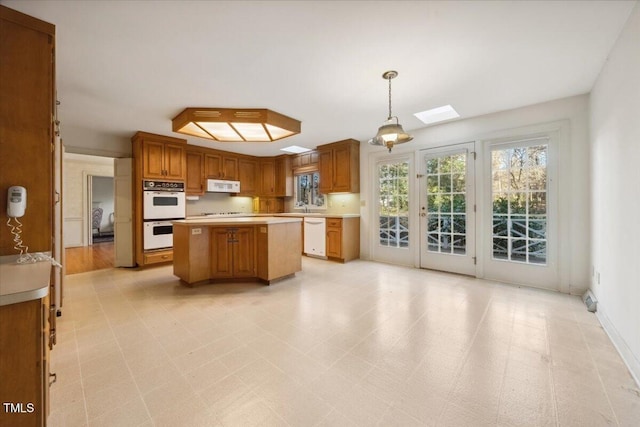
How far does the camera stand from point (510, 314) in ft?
8.44

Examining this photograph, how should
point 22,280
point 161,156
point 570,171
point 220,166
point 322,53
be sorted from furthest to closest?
point 220,166
point 161,156
point 570,171
point 322,53
point 22,280

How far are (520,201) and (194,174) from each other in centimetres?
585

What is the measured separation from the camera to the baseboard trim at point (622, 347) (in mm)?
1639

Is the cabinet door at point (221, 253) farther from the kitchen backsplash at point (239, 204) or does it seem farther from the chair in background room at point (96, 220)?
the chair in background room at point (96, 220)

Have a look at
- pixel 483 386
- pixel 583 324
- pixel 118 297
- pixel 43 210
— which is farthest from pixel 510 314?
pixel 118 297

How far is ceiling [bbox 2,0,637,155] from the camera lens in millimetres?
1739

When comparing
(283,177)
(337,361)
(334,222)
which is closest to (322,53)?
(337,361)

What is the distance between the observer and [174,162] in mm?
4891

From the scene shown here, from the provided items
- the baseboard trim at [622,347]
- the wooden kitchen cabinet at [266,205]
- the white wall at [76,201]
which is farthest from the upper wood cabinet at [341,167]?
the white wall at [76,201]

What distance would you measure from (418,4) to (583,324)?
10.1ft

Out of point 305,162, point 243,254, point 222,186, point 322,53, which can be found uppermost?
point 322,53

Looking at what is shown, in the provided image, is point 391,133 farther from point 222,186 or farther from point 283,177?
point 222,186

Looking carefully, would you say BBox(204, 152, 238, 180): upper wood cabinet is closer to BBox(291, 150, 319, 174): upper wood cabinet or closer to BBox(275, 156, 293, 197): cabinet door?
BBox(275, 156, 293, 197): cabinet door

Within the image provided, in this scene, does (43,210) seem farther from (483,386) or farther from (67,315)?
(483,386)
